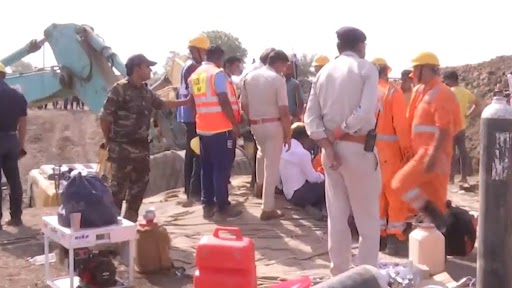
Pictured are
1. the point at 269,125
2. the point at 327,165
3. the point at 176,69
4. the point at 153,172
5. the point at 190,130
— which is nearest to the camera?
the point at 327,165

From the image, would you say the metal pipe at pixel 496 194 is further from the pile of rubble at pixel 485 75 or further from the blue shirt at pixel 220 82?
the pile of rubble at pixel 485 75

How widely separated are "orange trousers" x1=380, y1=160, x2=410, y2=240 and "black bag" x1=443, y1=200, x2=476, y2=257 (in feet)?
1.35

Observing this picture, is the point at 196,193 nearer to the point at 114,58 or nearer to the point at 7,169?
the point at 7,169

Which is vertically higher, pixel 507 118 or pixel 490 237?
pixel 507 118

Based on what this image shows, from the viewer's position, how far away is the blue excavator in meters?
12.3

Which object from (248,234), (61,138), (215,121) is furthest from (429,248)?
(61,138)

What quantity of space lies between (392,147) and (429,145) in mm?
558

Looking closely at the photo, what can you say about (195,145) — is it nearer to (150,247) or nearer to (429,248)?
(150,247)

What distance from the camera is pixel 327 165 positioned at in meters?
5.46

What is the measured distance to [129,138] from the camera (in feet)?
23.5

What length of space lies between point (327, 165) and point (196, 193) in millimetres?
4194

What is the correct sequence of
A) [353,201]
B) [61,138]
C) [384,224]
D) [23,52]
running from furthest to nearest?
[61,138] < [23,52] < [384,224] < [353,201]

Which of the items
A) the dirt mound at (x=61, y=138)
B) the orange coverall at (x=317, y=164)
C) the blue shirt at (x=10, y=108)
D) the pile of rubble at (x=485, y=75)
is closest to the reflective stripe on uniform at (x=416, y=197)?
the orange coverall at (x=317, y=164)

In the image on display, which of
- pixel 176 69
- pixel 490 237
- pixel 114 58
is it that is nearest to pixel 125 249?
pixel 490 237
